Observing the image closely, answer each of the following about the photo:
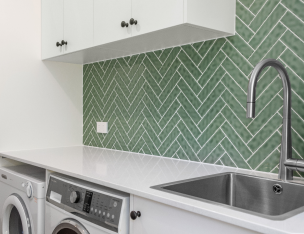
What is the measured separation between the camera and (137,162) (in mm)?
1757

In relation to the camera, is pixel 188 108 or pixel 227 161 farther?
pixel 188 108

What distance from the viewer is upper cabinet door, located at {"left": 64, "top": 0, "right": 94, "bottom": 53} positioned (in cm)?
187

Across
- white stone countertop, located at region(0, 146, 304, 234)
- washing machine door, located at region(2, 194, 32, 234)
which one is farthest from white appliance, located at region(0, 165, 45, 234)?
white stone countertop, located at region(0, 146, 304, 234)

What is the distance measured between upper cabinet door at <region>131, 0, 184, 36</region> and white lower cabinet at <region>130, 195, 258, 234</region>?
0.76 metres

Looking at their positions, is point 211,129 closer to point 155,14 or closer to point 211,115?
point 211,115

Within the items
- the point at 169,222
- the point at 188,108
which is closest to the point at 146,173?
the point at 169,222

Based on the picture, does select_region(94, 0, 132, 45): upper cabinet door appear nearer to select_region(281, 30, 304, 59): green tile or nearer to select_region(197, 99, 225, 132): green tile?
select_region(197, 99, 225, 132): green tile

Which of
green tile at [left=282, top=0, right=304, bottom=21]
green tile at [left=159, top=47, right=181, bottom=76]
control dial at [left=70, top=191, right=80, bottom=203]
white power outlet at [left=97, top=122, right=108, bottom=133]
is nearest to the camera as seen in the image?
green tile at [left=282, top=0, right=304, bottom=21]

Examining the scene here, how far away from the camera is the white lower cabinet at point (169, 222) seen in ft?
3.03

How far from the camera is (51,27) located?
2.26 m

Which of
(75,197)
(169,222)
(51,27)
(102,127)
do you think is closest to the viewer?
(169,222)

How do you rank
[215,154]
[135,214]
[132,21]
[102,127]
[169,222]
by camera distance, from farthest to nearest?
[102,127] < [215,154] < [132,21] < [135,214] < [169,222]

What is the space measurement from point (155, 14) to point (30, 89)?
1307mm

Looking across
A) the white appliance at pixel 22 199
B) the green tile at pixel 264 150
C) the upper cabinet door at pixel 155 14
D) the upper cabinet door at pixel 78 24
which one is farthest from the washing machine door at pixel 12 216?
the green tile at pixel 264 150
